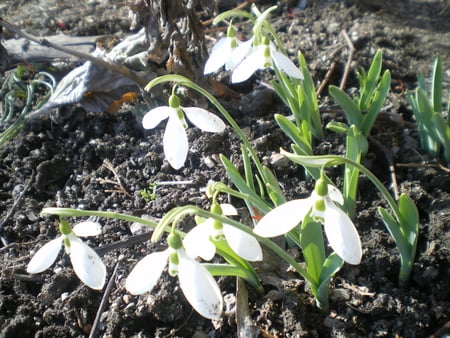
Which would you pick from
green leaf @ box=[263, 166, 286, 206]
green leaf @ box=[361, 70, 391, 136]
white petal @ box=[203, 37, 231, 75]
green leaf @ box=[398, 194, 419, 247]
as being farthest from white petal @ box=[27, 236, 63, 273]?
green leaf @ box=[361, 70, 391, 136]

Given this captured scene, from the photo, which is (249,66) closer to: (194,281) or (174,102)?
(174,102)

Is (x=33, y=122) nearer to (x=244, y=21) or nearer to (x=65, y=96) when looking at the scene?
(x=65, y=96)

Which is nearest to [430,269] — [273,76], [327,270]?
[327,270]

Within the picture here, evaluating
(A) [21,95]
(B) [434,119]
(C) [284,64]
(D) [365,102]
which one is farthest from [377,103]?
(A) [21,95]

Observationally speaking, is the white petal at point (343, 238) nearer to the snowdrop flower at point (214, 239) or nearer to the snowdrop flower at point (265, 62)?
the snowdrop flower at point (214, 239)

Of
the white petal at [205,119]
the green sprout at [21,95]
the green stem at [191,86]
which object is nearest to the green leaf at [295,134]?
the green stem at [191,86]

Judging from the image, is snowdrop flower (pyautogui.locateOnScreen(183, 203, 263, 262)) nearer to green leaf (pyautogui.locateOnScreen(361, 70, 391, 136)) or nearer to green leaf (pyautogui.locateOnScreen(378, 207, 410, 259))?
green leaf (pyautogui.locateOnScreen(378, 207, 410, 259))
